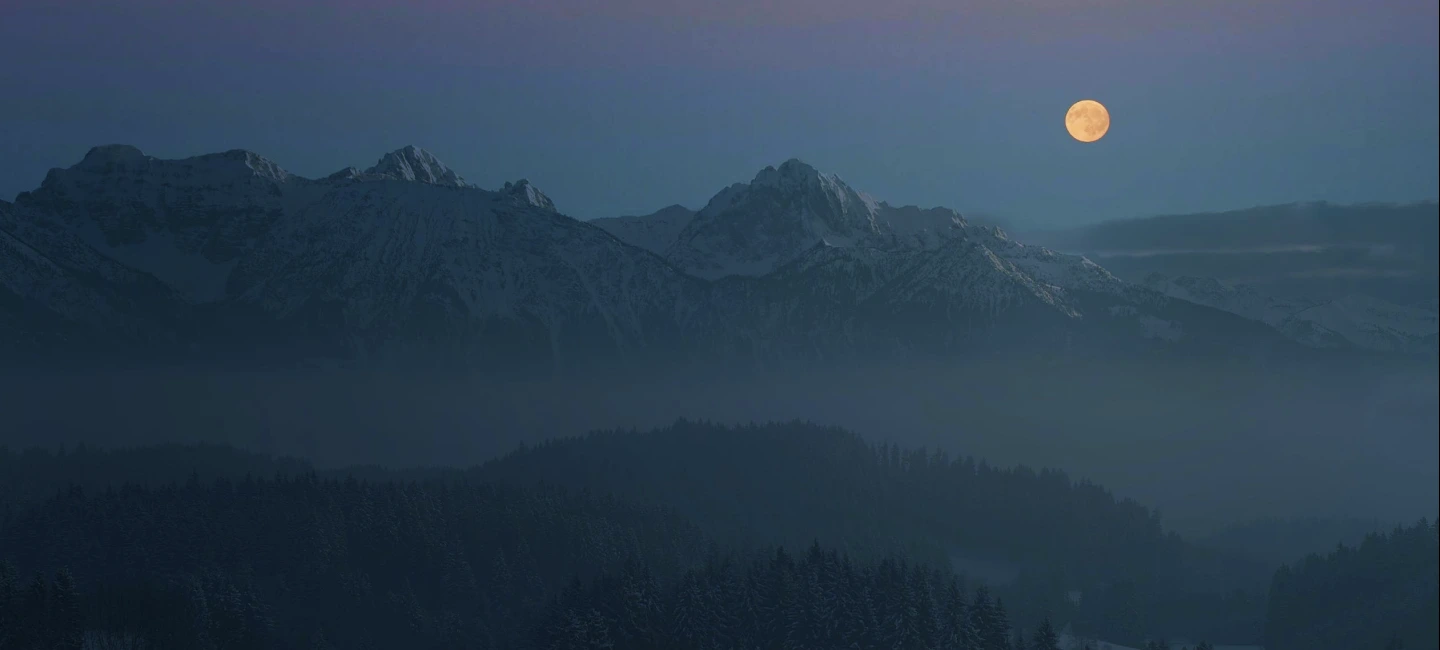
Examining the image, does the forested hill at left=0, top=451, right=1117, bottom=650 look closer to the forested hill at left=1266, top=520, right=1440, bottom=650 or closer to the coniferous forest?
the coniferous forest

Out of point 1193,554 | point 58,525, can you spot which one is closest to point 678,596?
point 58,525

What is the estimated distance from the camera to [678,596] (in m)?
113

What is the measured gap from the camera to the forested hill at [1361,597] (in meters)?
101

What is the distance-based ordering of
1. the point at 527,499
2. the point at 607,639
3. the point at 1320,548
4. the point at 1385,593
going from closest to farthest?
the point at 607,639 < the point at 1385,593 < the point at 527,499 < the point at 1320,548

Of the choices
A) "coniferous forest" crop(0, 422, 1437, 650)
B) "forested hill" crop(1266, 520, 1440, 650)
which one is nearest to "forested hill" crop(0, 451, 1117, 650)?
"coniferous forest" crop(0, 422, 1437, 650)

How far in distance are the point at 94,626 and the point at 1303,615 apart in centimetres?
11208

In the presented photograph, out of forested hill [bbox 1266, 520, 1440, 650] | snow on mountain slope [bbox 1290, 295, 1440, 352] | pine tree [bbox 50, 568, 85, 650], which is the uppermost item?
snow on mountain slope [bbox 1290, 295, 1440, 352]

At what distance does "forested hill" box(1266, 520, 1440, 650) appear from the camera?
100694 mm

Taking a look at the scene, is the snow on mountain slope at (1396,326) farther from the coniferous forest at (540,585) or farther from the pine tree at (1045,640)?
the pine tree at (1045,640)

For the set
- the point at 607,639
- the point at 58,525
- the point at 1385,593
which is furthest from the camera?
the point at 58,525

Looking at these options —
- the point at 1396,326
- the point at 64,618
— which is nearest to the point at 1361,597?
the point at 1396,326

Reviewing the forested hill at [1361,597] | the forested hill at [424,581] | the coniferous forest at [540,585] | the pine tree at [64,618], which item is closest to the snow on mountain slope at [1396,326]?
the forested hill at [1361,597]

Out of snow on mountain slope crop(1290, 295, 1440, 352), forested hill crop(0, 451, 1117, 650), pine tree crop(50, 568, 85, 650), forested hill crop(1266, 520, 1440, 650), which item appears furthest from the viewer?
forested hill crop(0, 451, 1117, 650)

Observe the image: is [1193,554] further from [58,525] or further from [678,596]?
[58,525]
